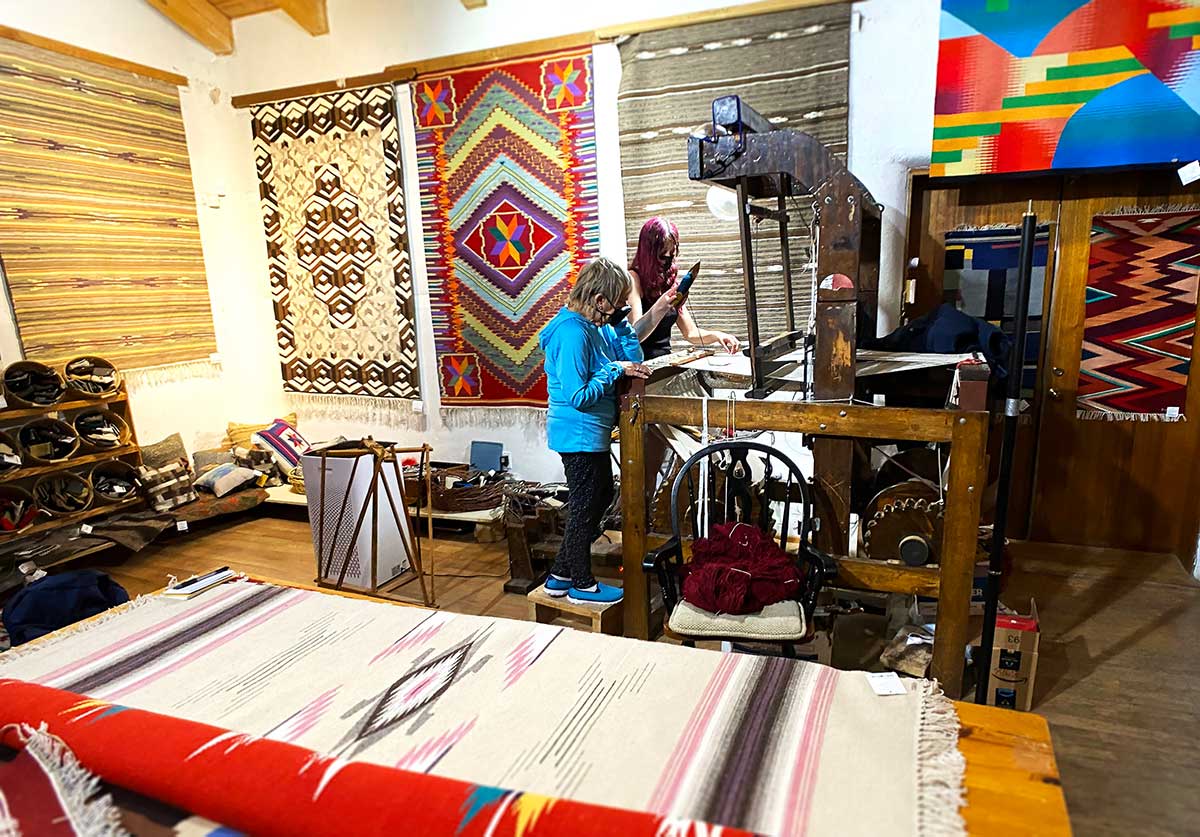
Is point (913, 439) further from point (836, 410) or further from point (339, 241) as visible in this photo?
point (339, 241)

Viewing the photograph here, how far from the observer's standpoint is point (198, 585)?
1.81 m

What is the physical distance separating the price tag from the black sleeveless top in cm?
202

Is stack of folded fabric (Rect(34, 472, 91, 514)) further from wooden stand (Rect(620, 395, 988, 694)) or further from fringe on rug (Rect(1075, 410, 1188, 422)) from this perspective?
fringe on rug (Rect(1075, 410, 1188, 422))

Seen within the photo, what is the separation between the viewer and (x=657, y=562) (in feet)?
6.98

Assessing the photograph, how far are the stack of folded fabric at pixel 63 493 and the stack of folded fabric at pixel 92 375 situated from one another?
504mm

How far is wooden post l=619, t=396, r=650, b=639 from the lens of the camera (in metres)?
2.35

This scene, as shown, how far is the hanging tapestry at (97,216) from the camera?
3875 mm

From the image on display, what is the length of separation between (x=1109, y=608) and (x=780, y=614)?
1.94 metres

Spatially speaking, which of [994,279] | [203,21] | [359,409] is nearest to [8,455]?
[359,409]

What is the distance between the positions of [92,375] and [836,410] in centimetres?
413

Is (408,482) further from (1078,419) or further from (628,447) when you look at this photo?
(1078,419)

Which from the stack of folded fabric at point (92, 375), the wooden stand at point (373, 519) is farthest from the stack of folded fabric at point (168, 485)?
the wooden stand at point (373, 519)

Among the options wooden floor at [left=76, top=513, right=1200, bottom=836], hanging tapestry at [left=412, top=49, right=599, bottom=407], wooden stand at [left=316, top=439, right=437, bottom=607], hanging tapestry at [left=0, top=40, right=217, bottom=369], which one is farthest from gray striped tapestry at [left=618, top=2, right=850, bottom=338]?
hanging tapestry at [left=0, top=40, right=217, bottom=369]

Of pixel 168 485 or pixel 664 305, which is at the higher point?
pixel 664 305
